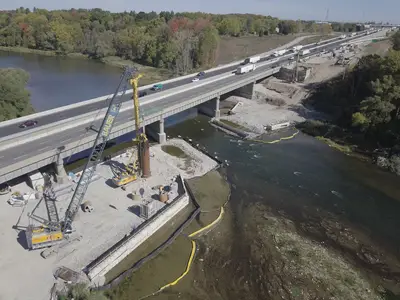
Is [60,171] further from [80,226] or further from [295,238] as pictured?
[295,238]

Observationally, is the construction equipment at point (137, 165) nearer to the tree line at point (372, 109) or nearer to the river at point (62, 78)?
the river at point (62, 78)

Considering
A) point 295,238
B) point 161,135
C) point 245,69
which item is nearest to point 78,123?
point 161,135

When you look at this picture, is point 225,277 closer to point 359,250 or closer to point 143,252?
point 143,252

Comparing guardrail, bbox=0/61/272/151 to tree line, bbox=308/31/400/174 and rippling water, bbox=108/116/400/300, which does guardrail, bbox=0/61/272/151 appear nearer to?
rippling water, bbox=108/116/400/300

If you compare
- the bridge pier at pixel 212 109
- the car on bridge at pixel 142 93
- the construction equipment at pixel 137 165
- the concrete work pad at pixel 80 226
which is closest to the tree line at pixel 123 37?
the bridge pier at pixel 212 109

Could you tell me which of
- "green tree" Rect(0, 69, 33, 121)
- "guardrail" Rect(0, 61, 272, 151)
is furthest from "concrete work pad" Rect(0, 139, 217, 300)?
"green tree" Rect(0, 69, 33, 121)
